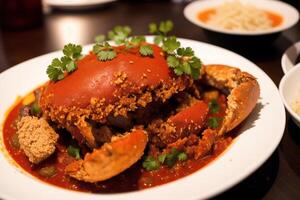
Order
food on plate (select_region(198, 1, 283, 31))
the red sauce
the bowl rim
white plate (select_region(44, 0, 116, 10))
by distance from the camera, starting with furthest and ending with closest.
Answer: white plate (select_region(44, 0, 116, 10)) → the red sauce → food on plate (select_region(198, 1, 283, 31)) → the bowl rim

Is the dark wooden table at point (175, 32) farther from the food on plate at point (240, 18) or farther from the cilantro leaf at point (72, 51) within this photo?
the cilantro leaf at point (72, 51)

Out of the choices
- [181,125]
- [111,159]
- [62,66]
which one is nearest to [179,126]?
[181,125]

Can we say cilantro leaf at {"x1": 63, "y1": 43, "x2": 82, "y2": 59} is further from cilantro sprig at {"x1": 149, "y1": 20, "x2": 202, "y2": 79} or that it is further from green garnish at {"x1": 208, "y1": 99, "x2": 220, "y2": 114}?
green garnish at {"x1": 208, "y1": 99, "x2": 220, "y2": 114}

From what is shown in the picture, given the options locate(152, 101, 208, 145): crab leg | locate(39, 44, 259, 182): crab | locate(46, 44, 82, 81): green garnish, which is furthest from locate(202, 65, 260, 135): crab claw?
locate(46, 44, 82, 81): green garnish

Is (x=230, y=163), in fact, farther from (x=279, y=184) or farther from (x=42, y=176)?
(x=42, y=176)

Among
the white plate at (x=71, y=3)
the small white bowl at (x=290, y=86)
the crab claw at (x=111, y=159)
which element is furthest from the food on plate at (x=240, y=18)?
the crab claw at (x=111, y=159)

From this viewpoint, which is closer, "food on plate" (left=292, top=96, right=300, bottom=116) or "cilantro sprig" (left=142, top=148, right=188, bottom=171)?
"cilantro sprig" (left=142, top=148, right=188, bottom=171)

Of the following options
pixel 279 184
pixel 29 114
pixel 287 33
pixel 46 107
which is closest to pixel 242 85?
pixel 279 184
